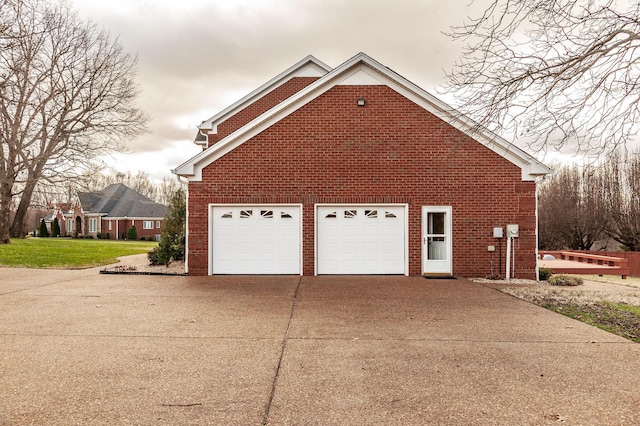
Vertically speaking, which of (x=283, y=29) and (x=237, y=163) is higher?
(x=283, y=29)

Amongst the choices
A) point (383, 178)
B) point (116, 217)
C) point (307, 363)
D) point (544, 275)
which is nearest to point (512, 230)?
point (544, 275)

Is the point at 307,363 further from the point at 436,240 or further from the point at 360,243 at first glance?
the point at 436,240

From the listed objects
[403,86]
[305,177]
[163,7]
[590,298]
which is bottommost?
[590,298]

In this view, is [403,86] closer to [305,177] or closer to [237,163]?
[305,177]

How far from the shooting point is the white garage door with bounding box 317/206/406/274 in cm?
1259

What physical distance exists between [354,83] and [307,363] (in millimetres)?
9742

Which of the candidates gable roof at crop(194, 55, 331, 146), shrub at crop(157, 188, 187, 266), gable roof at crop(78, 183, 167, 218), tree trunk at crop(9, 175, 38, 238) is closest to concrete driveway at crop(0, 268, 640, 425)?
shrub at crop(157, 188, 187, 266)

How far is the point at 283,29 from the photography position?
12.9m

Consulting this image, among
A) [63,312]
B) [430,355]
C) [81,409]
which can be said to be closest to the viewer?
[81,409]

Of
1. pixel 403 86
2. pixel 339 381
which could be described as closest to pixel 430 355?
pixel 339 381

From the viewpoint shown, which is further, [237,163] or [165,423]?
[237,163]

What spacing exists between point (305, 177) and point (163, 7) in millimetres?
5765

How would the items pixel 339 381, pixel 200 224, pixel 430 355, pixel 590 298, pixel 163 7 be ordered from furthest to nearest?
1. pixel 200 224
2. pixel 163 7
3. pixel 590 298
4. pixel 430 355
5. pixel 339 381

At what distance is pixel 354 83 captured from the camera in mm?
12820
